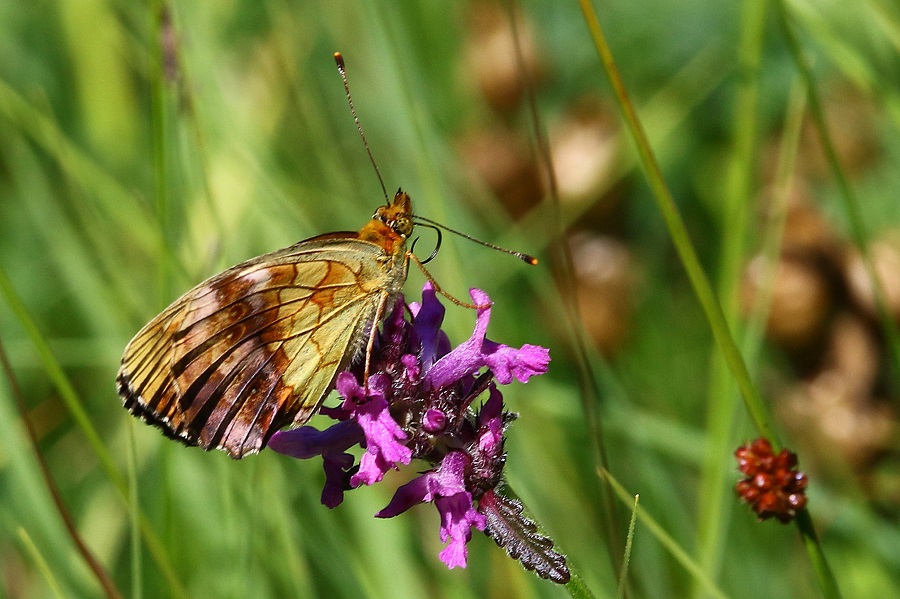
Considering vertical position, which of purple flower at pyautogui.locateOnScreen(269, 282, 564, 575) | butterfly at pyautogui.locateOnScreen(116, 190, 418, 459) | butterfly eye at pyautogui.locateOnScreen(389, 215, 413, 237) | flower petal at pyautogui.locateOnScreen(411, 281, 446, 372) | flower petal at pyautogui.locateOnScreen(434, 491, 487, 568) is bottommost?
flower petal at pyautogui.locateOnScreen(434, 491, 487, 568)

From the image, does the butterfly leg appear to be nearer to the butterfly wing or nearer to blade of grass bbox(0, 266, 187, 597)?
the butterfly wing

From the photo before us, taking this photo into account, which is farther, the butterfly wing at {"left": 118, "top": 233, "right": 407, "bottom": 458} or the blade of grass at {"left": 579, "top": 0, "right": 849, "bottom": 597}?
the butterfly wing at {"left": 118, "top": 233, "right": 407, "bottom": 458}

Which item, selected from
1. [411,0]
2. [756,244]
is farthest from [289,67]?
[756,244]

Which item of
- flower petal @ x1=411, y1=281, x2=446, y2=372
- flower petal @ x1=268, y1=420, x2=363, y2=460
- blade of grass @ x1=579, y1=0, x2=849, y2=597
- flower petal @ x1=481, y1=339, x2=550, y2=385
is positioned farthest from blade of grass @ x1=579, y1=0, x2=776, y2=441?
flower petal @ x1=268, y1=420, x2=363, y2=460

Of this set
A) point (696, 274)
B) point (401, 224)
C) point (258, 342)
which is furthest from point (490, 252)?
point (696, 274)

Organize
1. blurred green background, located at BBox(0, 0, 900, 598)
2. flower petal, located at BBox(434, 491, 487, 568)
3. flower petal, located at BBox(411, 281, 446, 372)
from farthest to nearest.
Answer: blurred green background, located at BBox(0, 0, 900, 598) → flower petal, located at BBox(411, 281, 446, 372) → flower petal, located at BBox(434, 491, 487, 568)

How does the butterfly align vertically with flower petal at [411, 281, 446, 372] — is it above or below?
above

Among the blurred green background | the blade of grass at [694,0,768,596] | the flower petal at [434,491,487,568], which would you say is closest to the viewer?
the flower petal at [434,491,487,568]

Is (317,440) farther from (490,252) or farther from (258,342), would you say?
(490,252)
